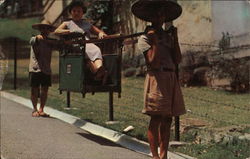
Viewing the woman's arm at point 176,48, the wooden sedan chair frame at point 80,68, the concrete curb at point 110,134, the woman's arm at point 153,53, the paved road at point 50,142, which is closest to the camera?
the woman's arm at point 153,53

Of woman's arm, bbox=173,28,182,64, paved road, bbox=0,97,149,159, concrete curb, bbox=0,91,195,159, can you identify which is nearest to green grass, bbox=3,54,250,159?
concrete curb, bbox=0,91,195,159

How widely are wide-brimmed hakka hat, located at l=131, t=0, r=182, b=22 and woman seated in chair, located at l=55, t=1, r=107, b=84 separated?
1.75 metres

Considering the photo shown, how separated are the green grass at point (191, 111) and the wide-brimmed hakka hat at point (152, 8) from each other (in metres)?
1.83

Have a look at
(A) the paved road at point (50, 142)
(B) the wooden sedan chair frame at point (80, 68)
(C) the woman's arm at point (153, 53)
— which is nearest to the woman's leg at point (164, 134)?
(C) the woman's arm at point (153, 53)

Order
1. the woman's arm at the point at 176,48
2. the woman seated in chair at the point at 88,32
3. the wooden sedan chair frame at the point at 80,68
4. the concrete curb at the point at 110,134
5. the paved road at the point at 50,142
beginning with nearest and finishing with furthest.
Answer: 1. the woman's arm at the point at 176,48
2. the paved road at the point at 50,142
3. the concrete curb at the point at 110,134
4. the wooden sedan chair frame at the point at 80,68
5. the woman seated in chair at the point at 88,32

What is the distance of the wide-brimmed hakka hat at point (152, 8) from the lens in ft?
16.5

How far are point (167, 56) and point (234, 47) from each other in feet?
25.8

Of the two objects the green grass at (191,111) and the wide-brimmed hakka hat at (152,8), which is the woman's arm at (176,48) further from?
the green grass at (191,111)

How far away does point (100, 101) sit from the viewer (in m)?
11.3

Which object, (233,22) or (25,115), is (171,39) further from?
(233,22)

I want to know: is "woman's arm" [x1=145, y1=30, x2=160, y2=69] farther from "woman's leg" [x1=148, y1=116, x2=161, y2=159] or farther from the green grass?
the green grass

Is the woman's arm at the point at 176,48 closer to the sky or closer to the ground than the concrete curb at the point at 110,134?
closer to the sky

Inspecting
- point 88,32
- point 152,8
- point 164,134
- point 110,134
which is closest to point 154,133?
point 164,134

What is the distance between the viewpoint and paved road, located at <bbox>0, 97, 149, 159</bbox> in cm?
607
